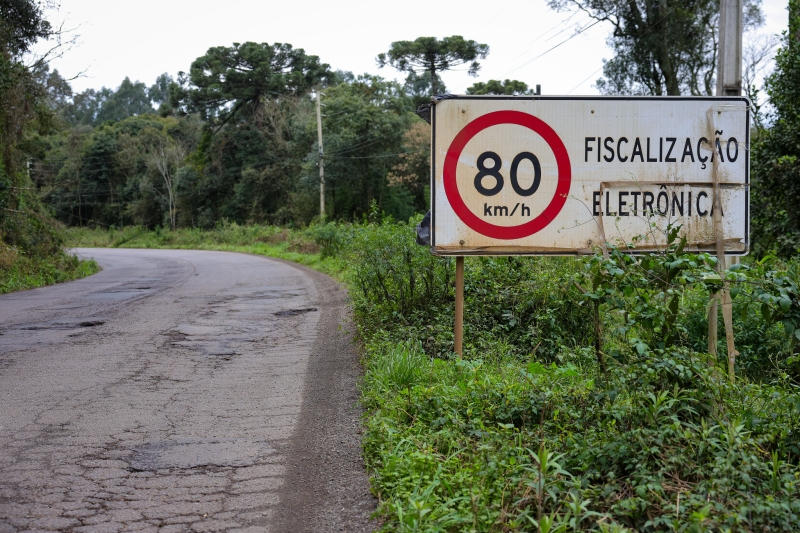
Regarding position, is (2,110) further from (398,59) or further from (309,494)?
(398,59)

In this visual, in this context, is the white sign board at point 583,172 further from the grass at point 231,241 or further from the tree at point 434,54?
the tree at point 434,54

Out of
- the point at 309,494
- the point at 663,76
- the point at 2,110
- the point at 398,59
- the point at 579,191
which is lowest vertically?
the point at 309,494

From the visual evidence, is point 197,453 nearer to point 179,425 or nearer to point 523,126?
point 179,425

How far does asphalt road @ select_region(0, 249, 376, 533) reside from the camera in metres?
3.87

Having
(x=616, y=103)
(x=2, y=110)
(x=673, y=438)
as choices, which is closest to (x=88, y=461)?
(x=673, y=438)

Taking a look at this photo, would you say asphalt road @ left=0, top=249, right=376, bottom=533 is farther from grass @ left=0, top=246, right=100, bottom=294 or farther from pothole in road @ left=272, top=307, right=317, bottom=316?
grass @ left=0, top=246, right=100, bottom=294

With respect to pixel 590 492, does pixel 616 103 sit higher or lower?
higher

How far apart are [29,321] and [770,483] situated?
10.4 metres

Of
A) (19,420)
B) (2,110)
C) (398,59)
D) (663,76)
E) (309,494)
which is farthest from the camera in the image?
(398,59)

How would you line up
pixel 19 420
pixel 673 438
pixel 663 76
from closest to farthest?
pixel 673 438 → pixel 19 420 → pixel 663 76

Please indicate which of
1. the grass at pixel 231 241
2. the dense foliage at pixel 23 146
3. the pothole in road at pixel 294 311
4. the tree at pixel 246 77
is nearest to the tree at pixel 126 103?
the grass at pixel 231 241

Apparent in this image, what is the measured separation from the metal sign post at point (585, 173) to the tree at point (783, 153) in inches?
310

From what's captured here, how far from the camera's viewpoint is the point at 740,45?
695cm

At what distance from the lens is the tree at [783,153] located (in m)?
12.8
